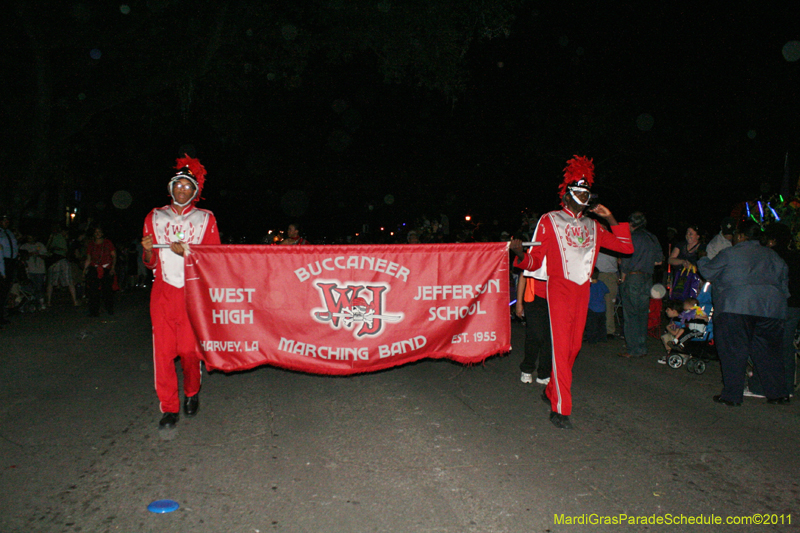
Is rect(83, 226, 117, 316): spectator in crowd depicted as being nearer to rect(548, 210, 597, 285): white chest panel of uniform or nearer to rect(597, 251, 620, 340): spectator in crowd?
rect(597, 251, 620, 340): spectator in crowd

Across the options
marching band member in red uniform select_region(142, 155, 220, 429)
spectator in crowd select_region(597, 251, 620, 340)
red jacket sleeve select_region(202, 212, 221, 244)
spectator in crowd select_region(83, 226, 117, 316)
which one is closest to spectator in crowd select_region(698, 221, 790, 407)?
spectator in crowd select_region(597, 251, 620, 340)

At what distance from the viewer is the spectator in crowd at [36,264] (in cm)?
1340

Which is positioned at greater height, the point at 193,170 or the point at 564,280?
the point at 193,170

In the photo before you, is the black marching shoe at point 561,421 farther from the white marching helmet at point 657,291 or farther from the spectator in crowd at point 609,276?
the spectator in crowd at point 609,276

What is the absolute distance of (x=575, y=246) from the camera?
5.39 metres

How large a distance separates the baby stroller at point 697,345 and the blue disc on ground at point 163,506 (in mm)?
6566

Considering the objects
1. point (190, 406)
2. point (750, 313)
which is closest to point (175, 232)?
point (190, 406)

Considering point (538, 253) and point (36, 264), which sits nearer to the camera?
point (538, 253)

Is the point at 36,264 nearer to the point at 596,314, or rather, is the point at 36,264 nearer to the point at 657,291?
the point at 596,314

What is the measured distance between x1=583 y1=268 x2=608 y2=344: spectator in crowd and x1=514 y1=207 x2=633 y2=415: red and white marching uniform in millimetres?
4702

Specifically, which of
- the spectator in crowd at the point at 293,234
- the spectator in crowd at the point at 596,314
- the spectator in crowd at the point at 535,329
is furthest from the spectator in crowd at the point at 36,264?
the spectator in crowd at the point at 596,314

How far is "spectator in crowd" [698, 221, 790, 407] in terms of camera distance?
6.21 metres

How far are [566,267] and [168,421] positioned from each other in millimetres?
3715
